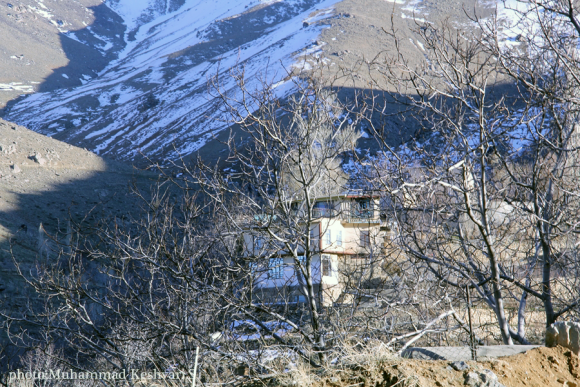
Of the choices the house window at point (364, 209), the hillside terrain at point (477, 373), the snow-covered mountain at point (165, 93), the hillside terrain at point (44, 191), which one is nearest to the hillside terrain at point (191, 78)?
the snow-covered mountain at point (165, 93)

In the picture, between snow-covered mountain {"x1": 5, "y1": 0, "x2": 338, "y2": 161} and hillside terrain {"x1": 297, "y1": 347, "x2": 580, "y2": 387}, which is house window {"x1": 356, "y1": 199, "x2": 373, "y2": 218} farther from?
snow-covered mountain {"x1": 5, "y1": 0, "x2": 338, "y2": 161}

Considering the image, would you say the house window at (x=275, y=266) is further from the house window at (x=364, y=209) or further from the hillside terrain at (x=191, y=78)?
the hillside terrain at (x=191, y=78)

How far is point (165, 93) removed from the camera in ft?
295

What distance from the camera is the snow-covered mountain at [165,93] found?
68812 mm

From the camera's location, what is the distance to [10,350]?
16875 mm

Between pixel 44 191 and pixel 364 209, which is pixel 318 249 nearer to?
pixel 364 209

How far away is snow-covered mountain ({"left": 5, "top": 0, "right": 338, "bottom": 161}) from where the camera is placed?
68.8 meters

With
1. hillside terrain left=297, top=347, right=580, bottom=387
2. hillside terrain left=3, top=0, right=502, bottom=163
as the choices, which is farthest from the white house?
hillside terrain left=3, top=0, right=502, bottom=163

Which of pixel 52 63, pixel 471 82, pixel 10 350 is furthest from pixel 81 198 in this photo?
pixel 52 63

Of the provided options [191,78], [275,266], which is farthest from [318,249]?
[191,78]

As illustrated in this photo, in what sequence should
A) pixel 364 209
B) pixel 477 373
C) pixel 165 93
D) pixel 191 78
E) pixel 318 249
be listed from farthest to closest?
pixel 191 78
pixel 165 93
pixel 318 249
pixel 364 209
pixel 477 373

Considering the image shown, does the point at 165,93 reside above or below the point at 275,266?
above

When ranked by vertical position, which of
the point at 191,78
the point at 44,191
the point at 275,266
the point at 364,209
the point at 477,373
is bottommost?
the point at 477,373

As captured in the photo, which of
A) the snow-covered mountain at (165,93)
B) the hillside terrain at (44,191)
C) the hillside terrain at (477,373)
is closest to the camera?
the hillside terrain at (477,373)
